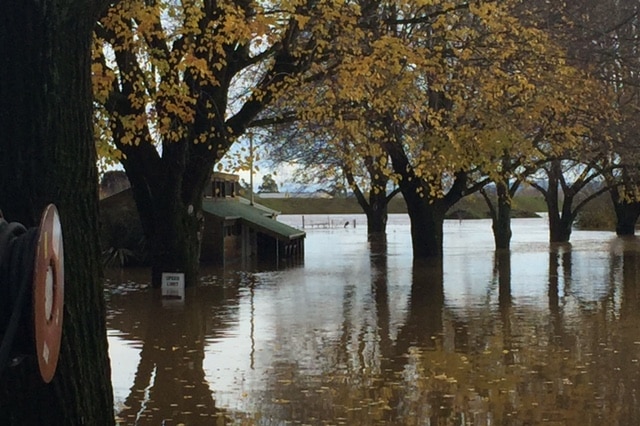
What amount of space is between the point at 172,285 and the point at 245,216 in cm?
1549

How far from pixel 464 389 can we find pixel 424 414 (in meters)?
1.32

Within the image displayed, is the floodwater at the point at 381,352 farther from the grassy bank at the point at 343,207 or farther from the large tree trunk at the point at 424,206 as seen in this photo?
the grassy bank at the point at 343,207

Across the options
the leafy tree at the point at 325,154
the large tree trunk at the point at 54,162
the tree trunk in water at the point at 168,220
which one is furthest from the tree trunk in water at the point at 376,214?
the large tree trunk at the point at 54,162

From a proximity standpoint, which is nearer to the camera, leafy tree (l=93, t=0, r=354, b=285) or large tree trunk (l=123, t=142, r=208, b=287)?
leafy tree (l=93, t=0, r=354, b=285)

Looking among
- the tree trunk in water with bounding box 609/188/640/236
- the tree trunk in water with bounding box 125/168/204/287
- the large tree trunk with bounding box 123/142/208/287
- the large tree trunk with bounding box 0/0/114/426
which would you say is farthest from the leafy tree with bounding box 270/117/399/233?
the tree trunk in water with bounding box 609/188/640/236

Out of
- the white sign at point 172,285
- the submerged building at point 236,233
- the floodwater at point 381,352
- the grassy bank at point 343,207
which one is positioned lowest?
the floodwater at point 381,352

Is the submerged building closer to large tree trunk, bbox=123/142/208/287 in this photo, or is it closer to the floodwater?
the floodwater

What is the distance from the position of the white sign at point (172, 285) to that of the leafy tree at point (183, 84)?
1410 millimetres

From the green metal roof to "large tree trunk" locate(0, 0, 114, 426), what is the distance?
2678 cm

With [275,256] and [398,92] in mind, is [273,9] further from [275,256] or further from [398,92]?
[275,256]

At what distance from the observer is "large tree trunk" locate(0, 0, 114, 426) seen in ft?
16.8

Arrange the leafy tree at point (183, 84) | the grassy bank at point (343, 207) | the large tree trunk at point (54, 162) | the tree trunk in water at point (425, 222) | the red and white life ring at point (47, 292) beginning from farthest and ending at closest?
the grassy bank at point (343, 207) < the tree trunk in water at point (425, 222) < the leafy tree at point (183, 84) < the large tree trunk at point (54, 162) < the red and white life ring at point (47, 292)

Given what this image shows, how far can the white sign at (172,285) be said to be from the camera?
63.4ft

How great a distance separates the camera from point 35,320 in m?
2.97
